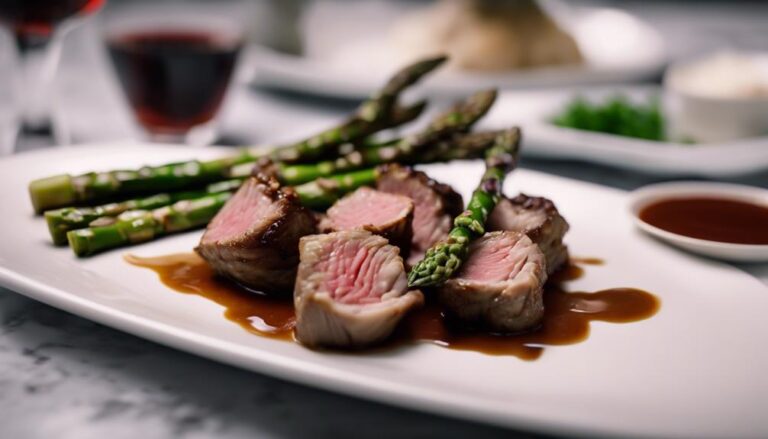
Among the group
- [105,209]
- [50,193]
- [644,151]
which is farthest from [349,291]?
[644,151]

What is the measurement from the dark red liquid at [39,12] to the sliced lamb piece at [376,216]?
259 cm

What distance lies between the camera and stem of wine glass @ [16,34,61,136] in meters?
5.11

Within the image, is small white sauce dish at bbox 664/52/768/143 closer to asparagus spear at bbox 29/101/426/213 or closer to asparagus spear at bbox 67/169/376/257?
asparagus spear at bbox 67/169/376/257

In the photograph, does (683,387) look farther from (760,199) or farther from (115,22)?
(115,22)

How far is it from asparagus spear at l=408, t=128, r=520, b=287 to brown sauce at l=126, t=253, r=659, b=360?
13 cm

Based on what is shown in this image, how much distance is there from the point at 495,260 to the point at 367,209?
59cm

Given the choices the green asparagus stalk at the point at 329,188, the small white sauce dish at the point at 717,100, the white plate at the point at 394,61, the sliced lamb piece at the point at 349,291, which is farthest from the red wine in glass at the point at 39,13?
the small white sauce dish at the point at 717,100

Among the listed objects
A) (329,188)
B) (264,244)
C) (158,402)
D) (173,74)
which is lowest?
(158,402)

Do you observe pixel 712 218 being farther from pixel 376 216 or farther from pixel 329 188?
pixel 329 188

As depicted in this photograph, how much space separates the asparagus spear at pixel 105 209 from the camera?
10.4ft

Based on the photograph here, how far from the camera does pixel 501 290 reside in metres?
2.65

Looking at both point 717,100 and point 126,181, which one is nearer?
point 126,181

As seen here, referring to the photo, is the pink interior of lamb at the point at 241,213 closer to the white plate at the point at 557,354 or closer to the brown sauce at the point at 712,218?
the white plate at the point at 557,354

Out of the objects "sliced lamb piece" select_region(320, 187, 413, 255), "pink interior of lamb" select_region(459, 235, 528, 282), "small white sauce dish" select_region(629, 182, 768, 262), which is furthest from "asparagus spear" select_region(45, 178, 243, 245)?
"small white sauce dish" select_region(629, 182, 768, 262)
